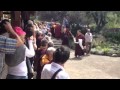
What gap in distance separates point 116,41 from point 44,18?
2181cm

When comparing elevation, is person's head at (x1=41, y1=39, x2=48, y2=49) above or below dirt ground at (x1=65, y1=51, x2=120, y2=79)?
above

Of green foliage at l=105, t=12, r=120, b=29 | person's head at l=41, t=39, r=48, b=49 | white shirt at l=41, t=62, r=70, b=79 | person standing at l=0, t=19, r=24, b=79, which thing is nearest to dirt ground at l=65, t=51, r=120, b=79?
person's head at l=41, t=39, r=48, b=49

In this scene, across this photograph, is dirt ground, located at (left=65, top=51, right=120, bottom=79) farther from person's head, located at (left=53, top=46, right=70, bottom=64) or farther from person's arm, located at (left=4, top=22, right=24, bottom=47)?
person's head, located at (left=53, top=46, right=70, bottom=64)

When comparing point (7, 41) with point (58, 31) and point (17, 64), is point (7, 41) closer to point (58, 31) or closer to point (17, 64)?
point (17, 64)

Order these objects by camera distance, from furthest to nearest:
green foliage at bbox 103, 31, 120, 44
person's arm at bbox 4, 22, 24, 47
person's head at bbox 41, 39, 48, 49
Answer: green foliage at bbox 103, 31, 120, 44
person's head at bbox 41, 39, 48, 49
person's arm at bbox 4, 22, 24, 47

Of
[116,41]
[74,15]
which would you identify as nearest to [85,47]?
[116,41]

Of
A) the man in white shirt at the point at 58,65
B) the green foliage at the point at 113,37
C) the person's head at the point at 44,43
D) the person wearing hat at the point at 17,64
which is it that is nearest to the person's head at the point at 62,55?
the man in white shirt at the point at 58,65

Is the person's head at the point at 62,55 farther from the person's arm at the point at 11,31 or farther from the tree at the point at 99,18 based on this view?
the tree at the point at 99,18

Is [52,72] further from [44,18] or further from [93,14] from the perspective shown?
[44,18]

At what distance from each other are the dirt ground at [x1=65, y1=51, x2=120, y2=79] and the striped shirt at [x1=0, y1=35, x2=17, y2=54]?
6886 millimetres

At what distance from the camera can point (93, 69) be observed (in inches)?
516

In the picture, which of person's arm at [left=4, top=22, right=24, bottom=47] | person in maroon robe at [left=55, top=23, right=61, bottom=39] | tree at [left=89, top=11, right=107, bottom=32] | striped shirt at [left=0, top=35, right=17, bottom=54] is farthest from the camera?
tree at [left=89, top=11, right=107, bottom=32]

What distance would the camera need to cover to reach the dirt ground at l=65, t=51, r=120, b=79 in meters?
11.5
